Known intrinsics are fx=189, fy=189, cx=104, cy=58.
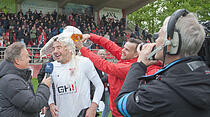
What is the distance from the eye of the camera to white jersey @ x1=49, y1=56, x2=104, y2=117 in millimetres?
2641

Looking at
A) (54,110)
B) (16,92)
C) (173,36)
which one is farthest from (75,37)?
(173,36)

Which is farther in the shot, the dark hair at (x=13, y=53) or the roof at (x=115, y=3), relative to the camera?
the roof at (x=115, y=3)

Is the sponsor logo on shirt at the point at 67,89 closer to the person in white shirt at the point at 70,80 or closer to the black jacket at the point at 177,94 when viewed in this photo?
the person in white shirt at the point at 70,80

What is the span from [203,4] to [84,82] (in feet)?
83.4

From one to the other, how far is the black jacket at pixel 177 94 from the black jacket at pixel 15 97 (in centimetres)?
129

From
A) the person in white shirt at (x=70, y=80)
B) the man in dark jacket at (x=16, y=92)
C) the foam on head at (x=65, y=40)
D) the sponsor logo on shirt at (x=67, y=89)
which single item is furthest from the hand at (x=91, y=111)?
the foam on head at (x=65, y=40)

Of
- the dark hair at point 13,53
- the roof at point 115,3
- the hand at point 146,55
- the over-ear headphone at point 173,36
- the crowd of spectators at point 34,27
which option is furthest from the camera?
the roof at point 115,3

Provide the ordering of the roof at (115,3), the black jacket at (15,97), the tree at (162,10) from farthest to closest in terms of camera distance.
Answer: the roof at (115,3) < the tree at (162,10) < the black jacket at (15,97)

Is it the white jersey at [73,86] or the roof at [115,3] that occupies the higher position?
the roof at [115,3]

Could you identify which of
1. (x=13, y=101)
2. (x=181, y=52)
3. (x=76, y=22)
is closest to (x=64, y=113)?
(x=13, y=101)

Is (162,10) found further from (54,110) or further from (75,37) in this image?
(54,110)

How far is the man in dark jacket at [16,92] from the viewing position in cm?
203

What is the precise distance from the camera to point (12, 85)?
2041mm

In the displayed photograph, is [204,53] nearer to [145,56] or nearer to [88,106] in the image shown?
[145,56]
